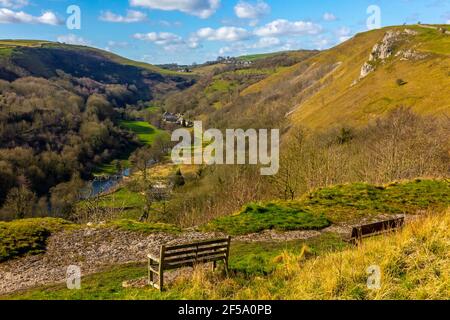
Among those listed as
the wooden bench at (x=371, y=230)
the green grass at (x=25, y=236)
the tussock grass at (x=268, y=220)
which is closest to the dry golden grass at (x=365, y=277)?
the wooden bench at (x=371, y=230)

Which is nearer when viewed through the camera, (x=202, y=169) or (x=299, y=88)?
(x=202, y=169)

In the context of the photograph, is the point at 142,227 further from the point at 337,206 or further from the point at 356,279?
the point at 356,279

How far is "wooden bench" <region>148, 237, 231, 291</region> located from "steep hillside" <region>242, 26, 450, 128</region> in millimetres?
62494

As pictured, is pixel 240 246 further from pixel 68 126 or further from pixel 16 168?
pixel 68 126

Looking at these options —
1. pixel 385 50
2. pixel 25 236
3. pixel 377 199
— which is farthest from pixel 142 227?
pixel 385 50

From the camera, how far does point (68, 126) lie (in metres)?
174

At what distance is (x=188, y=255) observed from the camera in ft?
46.0

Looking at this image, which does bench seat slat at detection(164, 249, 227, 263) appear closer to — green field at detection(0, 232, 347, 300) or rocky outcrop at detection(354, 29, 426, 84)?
green field at detection(0, 232, 347, 300)

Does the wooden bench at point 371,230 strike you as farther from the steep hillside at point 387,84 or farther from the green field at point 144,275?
the steep hillside at point 387,84

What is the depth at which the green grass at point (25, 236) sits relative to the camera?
2025 centimetres

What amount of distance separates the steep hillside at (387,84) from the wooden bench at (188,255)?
62.5 metres

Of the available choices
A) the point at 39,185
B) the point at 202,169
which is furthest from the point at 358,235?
the point at 39,185

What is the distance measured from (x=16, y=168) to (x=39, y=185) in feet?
26.9

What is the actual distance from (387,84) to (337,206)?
289 feet
